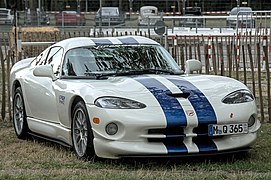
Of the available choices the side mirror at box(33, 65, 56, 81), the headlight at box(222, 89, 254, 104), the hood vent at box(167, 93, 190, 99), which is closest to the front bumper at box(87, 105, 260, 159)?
the hood vent at box(167, 93, 190, 99)

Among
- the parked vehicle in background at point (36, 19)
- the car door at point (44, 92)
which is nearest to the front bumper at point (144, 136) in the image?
the car door at point (44, 92)

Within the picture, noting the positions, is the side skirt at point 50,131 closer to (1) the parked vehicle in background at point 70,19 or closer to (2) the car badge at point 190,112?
(2) the car badge at point 190,112

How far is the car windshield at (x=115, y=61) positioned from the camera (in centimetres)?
793

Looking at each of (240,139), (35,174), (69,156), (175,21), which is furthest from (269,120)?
(175,21)

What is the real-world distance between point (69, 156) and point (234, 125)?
6.30ft

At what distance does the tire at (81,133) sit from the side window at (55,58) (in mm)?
1081

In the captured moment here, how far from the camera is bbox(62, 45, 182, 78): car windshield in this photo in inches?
312

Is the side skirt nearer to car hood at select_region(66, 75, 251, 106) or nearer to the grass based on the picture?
the grass

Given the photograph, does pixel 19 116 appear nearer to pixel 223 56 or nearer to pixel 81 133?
pixel 81 133

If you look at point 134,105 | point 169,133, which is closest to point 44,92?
point 134,105

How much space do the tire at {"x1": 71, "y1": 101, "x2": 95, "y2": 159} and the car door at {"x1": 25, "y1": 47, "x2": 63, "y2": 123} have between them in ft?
2.02

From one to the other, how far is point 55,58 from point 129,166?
7.76 feet

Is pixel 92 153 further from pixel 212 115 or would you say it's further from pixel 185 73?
pixel 185 73

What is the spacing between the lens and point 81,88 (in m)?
7.29
